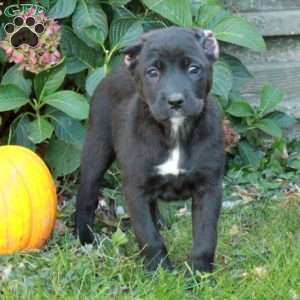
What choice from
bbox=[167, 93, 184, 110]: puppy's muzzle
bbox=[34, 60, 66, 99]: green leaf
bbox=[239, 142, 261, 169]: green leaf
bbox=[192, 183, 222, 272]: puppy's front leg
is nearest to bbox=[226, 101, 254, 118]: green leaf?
bbox=[239, 142, 261, 169]: green leaf

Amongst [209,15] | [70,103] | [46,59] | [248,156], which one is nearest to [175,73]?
[70,103]

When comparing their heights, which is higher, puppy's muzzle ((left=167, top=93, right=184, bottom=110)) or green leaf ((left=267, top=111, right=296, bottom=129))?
puppy's muzzle ((left=167, top=93, right=184, bottom=110))

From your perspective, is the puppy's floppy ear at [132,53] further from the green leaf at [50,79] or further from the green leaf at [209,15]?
the green leaf at [209,15]

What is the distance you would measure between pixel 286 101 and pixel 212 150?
2.39m

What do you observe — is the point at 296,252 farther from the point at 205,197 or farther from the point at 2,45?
the point at 2,45

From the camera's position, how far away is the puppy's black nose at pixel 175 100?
3.88 metres

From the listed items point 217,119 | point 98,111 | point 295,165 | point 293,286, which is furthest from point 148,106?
point 295,165

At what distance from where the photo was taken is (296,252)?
4246 millimetres

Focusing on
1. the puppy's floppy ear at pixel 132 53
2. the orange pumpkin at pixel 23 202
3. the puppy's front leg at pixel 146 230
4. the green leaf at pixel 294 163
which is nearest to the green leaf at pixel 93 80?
the orange pumpkin at pixel 23 202

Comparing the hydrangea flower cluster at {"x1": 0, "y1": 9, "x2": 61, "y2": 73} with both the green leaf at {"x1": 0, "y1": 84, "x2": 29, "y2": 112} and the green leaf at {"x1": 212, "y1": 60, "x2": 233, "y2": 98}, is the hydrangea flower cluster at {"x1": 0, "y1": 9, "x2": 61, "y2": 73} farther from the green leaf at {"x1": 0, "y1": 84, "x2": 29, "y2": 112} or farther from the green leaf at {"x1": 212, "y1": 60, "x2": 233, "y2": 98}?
the green leaf at {"x1": 212, "y1": 60, "x2": 233, "y2": 98}

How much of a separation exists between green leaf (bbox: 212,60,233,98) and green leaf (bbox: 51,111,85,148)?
860 millimetres

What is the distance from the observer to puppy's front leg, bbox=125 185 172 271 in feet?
13.6

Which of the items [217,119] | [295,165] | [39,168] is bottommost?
[295,165]

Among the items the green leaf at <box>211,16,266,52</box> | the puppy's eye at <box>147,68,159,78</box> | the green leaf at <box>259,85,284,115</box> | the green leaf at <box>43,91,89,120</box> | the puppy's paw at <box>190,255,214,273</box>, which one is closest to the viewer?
the puppy's eye at <box>147,68,159,78</box>
